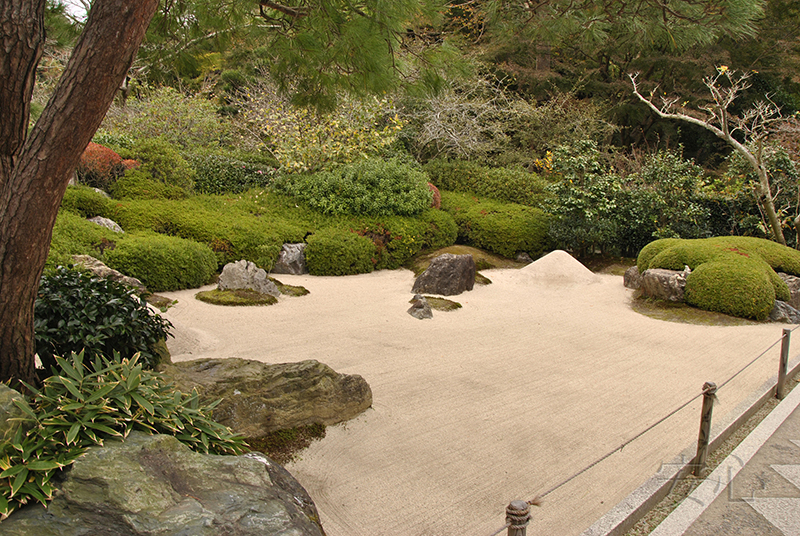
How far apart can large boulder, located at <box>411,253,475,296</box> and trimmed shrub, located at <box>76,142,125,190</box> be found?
18.3 feet

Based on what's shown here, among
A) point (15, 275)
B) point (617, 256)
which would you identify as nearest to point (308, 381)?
point (15, 275)

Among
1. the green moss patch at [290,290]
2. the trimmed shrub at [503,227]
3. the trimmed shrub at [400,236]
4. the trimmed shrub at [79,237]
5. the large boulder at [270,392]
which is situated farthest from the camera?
the trimmed shrub at [503,227]

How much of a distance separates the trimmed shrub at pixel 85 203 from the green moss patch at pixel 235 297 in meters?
2.50

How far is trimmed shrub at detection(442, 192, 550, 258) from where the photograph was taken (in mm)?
11500

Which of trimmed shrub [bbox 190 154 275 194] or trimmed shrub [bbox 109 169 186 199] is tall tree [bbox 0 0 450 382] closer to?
trimmed shrub [bbox 109 169 186 199]

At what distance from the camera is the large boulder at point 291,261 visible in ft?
30.5

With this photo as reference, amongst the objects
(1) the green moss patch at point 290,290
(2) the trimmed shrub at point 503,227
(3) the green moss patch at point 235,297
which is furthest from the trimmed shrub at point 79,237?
(2) the trimmed shrub at point 503,227

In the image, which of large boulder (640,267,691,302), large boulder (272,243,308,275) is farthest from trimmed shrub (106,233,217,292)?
large boulder (640,267,691,302)

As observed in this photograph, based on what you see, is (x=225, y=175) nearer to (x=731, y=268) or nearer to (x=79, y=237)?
(x=79, y=237)

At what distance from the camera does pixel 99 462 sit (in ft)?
6.64

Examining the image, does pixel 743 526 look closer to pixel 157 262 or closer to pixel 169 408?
pixel 169 408

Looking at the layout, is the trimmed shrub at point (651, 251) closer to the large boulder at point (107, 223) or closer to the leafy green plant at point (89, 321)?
the leafy green plant at point (89, 321)

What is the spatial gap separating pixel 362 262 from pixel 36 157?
24.1 ft

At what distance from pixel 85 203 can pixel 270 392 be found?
6.22m
